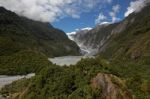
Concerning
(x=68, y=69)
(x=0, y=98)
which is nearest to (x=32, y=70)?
(x=0, y=98)

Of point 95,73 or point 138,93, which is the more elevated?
point 95,73

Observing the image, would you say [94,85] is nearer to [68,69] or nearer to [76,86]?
[76,86]

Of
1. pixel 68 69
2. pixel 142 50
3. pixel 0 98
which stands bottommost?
pixel 0 98

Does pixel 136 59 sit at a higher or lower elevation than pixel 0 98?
higher

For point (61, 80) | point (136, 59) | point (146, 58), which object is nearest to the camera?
point (61, 80)

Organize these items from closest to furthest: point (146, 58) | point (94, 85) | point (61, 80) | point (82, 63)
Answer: point (94, 85) < point (61, 80) < point (82, 63) < point (146, 58)

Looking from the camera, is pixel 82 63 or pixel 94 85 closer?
pixel 94 85

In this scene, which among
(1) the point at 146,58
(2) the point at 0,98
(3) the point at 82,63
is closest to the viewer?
(3) the point at 82,63

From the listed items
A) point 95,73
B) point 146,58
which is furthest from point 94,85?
point 146,58

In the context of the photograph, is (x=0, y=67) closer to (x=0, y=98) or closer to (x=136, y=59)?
(x=136, y=59)
